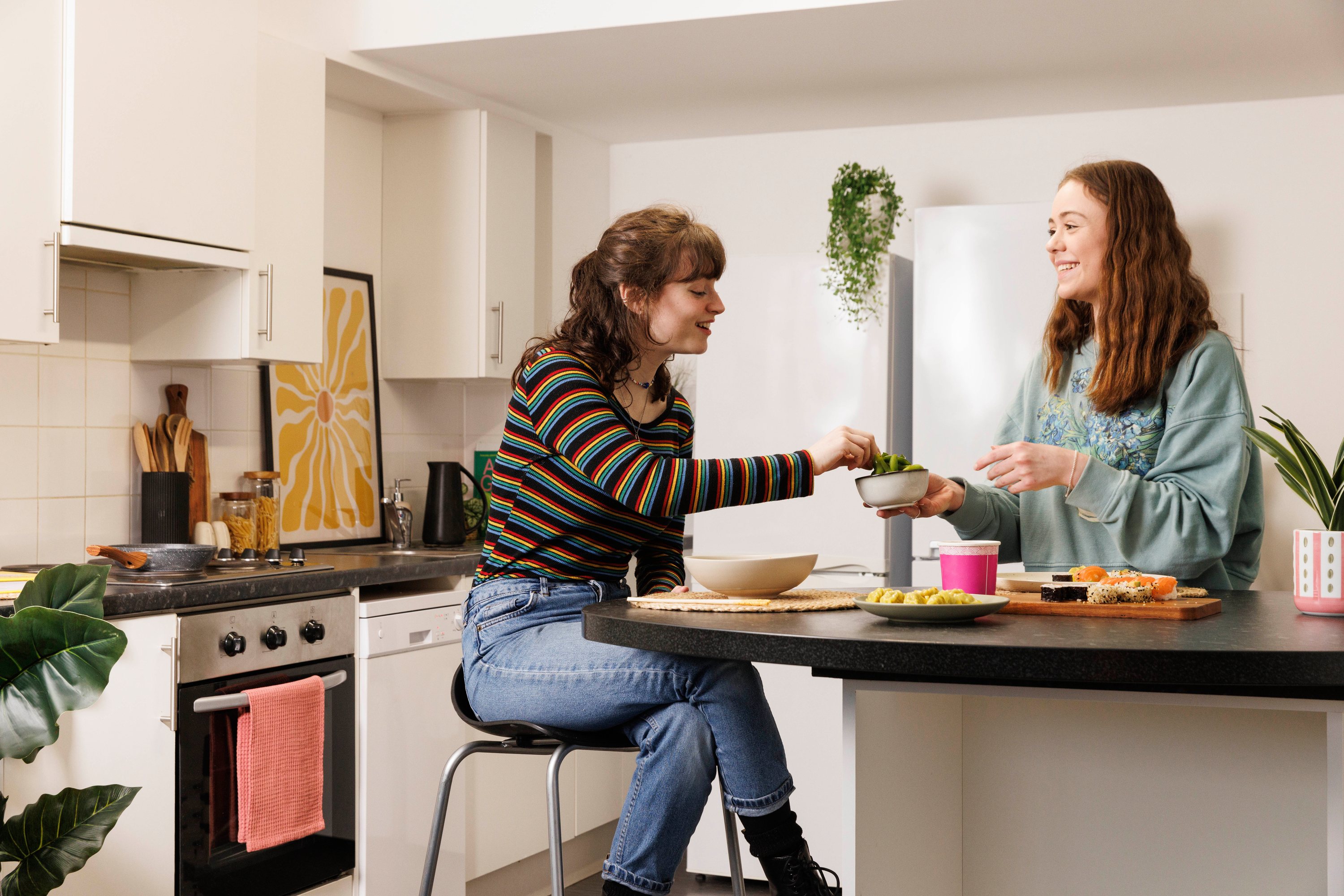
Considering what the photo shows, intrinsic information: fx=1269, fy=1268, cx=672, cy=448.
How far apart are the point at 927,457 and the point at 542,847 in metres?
1.52

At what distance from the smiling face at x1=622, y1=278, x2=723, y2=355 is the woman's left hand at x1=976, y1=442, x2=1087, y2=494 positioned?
47 cm

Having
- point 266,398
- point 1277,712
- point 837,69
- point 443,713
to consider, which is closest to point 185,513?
point 266,398

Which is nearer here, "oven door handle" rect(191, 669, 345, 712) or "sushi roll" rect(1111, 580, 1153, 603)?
"sushi roll" rect(1111, 580, 1153, 603)

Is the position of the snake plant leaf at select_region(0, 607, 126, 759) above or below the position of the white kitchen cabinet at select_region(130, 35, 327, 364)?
below

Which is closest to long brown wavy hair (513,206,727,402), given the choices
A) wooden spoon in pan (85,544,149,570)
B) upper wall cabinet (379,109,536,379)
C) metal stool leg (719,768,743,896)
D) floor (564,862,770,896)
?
metal stool leg (719,768,743,896)

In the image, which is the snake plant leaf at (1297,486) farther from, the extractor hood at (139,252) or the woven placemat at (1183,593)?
the extractor hood at (139,252)

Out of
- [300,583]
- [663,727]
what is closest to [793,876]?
[663,727]

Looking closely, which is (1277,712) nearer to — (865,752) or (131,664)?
(865,752)

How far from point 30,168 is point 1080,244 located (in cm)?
191

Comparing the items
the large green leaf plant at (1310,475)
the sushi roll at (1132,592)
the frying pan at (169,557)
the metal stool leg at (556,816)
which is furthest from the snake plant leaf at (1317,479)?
the frying pan at (169,557)

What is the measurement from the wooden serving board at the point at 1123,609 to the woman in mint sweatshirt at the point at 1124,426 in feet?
0.79

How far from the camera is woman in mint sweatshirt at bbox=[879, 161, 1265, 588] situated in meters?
1.86

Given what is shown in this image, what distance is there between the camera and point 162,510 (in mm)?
2896

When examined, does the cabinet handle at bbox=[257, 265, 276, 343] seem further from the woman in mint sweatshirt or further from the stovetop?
the woman in mint sweatshirt
